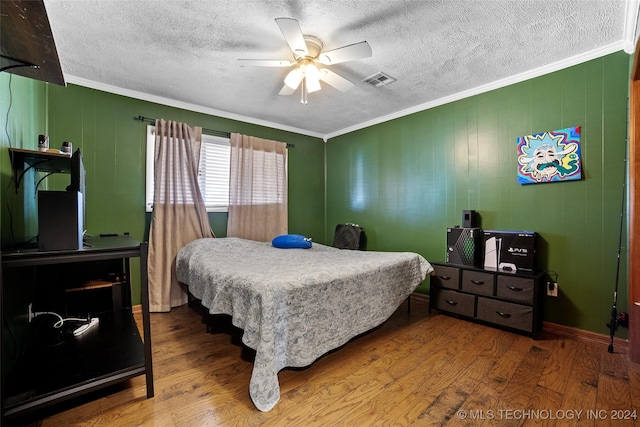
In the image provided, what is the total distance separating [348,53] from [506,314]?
8.33ft

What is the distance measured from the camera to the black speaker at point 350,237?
4.05 metres

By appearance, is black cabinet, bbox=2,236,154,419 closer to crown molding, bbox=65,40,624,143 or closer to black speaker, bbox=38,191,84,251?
black speaker, bbox=38,191,84,251

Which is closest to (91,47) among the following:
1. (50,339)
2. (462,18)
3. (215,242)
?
(215,242)

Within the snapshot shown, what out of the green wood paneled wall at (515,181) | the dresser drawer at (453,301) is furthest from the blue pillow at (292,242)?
the dresser drawer at (453,301)

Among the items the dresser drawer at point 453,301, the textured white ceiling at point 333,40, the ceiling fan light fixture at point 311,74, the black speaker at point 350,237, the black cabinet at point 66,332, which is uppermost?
the textured white ceiling at point 333,40

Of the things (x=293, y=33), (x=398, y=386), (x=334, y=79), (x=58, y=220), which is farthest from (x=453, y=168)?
(x=58, y=220)

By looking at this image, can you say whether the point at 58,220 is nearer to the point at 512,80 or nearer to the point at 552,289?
the point at 552,289

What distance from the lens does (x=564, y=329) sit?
7.95 feet

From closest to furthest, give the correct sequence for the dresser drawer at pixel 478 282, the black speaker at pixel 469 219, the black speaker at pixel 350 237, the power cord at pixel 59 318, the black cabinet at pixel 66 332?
the black cabinet at pixel 66 332 → the power cord at pixel 59 318 → the dresser drawer at pixel 478 282 → the black speaker at pixel 469 219 → the black speaker at pixel 350 237

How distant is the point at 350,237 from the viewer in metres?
4.12

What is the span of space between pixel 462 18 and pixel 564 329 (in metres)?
2.69

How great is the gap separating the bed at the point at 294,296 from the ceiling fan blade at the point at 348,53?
5.09 feet

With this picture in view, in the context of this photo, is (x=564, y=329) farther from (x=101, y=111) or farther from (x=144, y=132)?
(x=101, y=111)

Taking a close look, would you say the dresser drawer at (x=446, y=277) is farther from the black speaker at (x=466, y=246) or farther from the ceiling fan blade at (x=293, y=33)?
the ceiling fan blade at (x=293, y=33)
